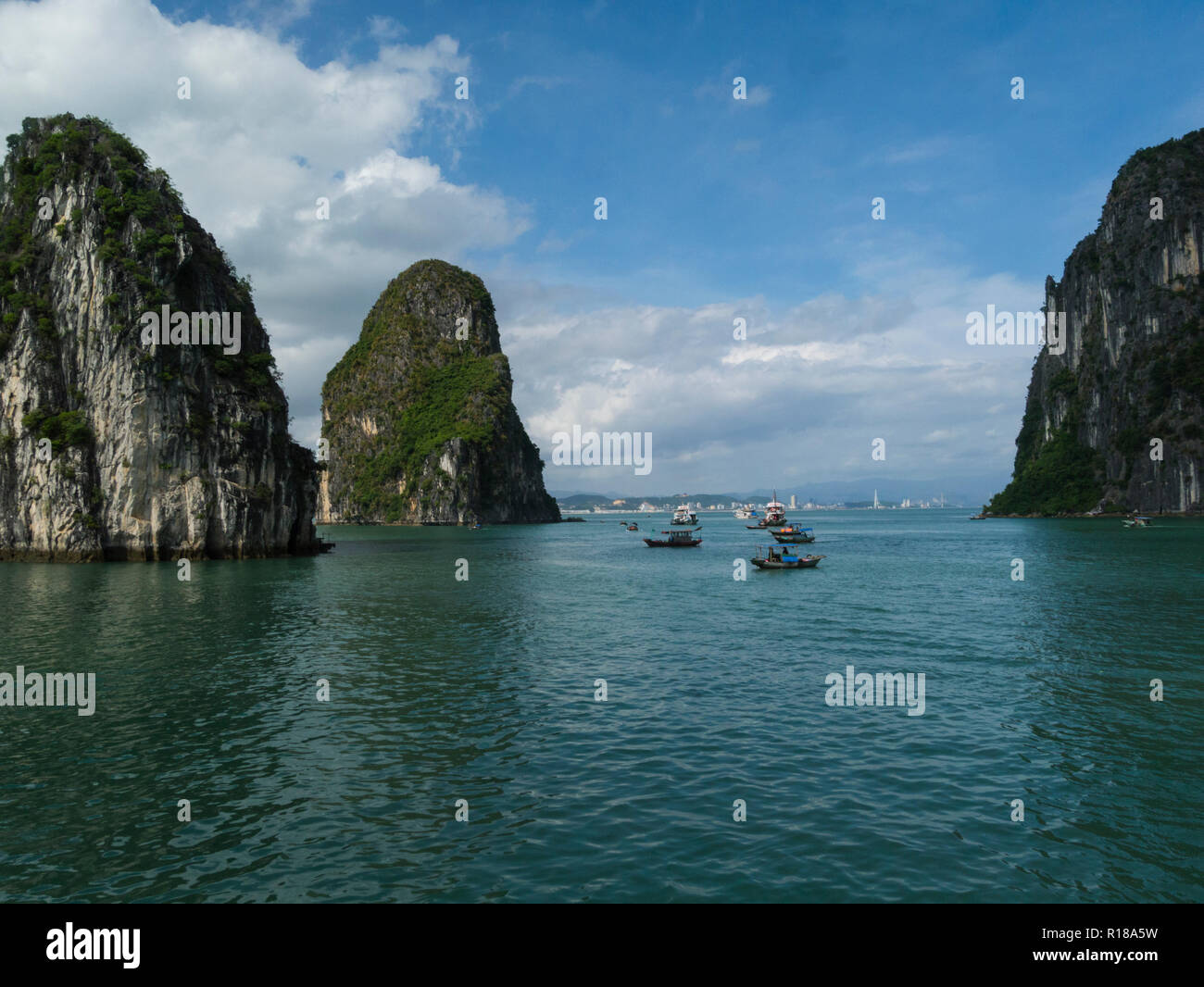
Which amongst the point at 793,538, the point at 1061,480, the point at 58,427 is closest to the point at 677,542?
the point at 793,538

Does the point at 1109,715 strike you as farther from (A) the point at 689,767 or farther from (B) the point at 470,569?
(B) the point at 470,569

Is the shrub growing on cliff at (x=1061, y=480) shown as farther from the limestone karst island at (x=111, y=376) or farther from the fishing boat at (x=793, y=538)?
the limestone karst island at (x=111, y=376)

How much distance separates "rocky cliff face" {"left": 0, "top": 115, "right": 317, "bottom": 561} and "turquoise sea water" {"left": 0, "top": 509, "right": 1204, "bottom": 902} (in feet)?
98.7

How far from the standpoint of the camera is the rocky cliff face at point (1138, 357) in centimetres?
15550

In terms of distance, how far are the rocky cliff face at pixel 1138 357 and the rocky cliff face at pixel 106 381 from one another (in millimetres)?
176966

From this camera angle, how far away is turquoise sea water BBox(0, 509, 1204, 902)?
11.3 metres

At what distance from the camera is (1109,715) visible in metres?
19.7

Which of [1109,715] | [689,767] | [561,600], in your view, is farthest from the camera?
[561,600]

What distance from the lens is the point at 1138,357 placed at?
16650 cm

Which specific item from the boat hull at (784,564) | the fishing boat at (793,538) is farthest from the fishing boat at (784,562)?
the fishing boat at (793,538)
